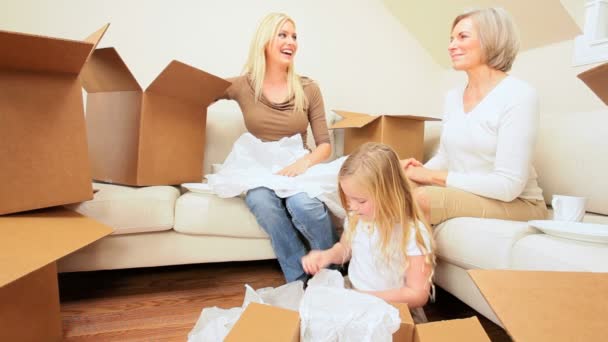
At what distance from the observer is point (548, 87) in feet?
5.20

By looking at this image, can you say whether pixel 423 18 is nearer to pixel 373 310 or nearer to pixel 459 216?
pixel 459 216

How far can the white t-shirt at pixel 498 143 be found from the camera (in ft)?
3.34

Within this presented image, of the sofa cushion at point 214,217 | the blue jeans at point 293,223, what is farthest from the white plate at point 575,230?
the sofa cushion at point 214,217

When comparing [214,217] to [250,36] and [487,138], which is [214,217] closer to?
[487,138]

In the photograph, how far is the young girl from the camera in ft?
2.76

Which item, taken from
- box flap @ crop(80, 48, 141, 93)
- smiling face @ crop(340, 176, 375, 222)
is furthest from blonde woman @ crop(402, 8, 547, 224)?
box flap @ crop(80, 48, 141, 93)

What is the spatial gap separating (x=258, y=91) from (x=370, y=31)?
0.95m

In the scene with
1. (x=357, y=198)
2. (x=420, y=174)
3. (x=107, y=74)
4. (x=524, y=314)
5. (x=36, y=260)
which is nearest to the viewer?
(x=524, y=314)

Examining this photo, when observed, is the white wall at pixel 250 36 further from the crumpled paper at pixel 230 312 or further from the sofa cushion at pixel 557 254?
the sofa cushion at pixel 557 254

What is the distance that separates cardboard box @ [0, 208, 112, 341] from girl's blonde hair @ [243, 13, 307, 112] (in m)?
0.83

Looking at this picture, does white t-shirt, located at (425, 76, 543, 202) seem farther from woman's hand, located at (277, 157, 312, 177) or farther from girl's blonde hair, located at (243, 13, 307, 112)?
girl's blonde hair, located at (243, 13, 307, 112)

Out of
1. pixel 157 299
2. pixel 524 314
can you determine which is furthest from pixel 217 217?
pixel 524 314

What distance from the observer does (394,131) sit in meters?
1.49

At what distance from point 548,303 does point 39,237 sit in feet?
2.91
